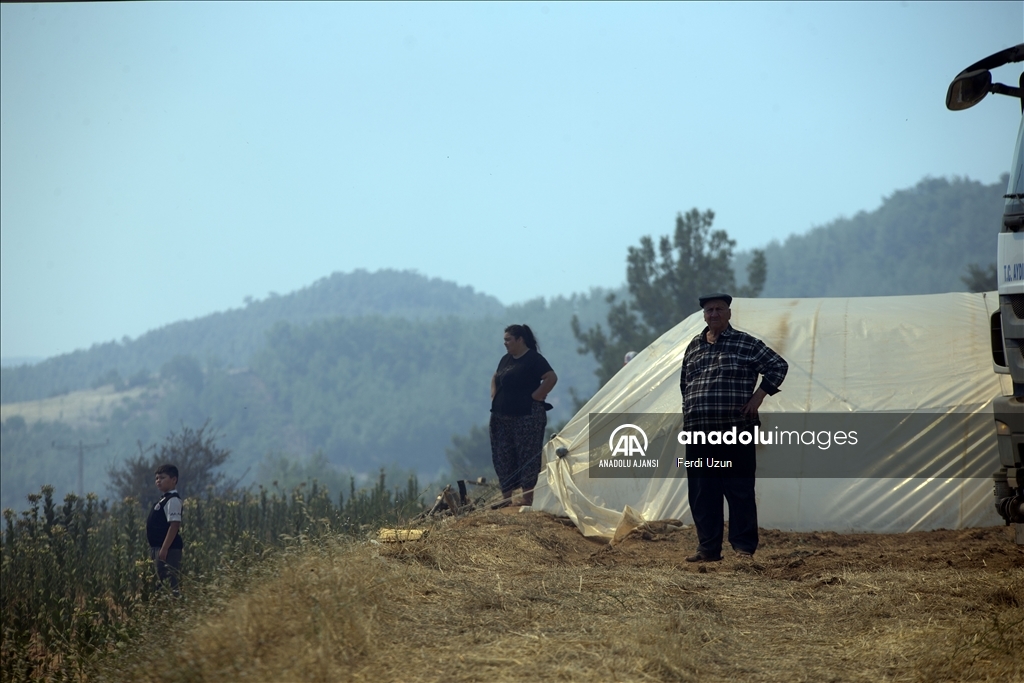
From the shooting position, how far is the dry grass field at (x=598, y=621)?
3541mm

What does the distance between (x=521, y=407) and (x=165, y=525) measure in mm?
2970

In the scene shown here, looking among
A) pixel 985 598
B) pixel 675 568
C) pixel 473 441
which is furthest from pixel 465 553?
pixel 473 441

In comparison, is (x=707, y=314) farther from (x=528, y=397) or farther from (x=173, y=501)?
(x=173, y=501)

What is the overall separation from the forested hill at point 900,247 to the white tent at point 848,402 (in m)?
98.7

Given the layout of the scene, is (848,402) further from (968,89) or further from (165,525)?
(165,525)

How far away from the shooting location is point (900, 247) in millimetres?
119625

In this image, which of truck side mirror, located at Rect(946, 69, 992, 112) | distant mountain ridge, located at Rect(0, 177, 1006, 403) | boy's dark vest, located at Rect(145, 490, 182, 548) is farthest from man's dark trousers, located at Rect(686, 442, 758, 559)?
distant mountain ridge, located at Rect(0, 177, 1006, 403)

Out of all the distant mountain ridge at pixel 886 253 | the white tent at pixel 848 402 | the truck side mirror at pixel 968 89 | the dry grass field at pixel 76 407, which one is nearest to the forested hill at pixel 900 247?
the distant mountain ridge at pixel 886 253

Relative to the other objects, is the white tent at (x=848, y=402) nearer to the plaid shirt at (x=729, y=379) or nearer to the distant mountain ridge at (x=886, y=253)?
the plaid shirt at (x=729, y=379)

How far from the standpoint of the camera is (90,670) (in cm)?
495

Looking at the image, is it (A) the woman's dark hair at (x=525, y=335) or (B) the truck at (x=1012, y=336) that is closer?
(B) the truck at (x=1012, y=336)

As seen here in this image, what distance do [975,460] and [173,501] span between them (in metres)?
6.14

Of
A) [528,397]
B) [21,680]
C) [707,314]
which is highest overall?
[707,314]

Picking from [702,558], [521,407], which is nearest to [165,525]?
[521,407]
